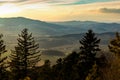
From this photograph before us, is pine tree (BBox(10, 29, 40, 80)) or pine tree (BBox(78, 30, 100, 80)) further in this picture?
pine tree (BBox(10, 29, 40, 80))

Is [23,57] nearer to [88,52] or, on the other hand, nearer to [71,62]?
[71,62]

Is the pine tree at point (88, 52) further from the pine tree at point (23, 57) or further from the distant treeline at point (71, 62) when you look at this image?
the pine tree at point (23, 57)

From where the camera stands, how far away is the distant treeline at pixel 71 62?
135ft

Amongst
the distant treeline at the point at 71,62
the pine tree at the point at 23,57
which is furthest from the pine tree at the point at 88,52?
the pine tree at the point at 23,57

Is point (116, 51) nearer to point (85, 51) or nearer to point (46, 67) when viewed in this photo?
point (85, 51)

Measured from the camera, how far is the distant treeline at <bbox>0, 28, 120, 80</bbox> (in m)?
41.0

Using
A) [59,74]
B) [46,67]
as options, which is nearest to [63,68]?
[59,74]

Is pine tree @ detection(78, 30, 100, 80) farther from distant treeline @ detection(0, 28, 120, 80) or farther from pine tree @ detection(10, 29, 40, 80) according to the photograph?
pine tree @ detection(10, 29, 40, 80)

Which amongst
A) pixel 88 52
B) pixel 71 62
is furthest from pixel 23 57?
pixel 88 52

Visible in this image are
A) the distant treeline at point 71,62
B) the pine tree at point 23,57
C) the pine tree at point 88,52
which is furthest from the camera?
the pine tree at point 23,57

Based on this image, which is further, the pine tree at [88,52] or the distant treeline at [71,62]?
the pine tree at [88,52]

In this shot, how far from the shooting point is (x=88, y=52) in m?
46.2

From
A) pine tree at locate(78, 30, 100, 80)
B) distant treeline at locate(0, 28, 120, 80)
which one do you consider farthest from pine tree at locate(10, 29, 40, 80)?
pine tree at locate(78, 30, 100, 80)

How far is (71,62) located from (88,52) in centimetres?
846
